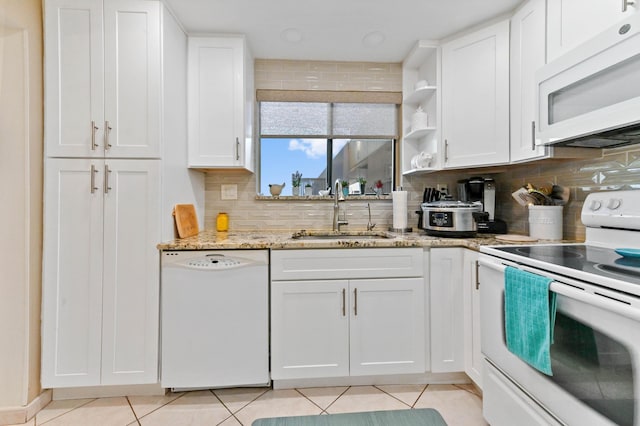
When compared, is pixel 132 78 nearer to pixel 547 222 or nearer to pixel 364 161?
pixel 364 161

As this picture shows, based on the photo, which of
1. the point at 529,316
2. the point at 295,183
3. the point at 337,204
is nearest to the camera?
the point at 529,316

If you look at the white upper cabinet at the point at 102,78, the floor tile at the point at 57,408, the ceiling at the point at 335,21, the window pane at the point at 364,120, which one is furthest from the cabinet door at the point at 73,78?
the window pane at the point at 364,120

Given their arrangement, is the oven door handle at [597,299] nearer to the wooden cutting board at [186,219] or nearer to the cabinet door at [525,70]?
the cabinet door at [525,70]

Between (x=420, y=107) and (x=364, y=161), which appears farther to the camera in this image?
(x=364, y=161)

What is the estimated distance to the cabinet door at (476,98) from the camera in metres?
1.85

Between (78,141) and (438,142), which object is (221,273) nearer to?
(78,141)

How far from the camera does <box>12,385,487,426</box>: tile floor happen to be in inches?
60.9

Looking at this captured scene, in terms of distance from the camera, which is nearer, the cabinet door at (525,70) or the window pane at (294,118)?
the cabinet door at (525,70)

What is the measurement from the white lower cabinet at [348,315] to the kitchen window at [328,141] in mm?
932

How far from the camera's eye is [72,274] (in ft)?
5.32

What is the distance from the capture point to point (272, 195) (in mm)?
2438

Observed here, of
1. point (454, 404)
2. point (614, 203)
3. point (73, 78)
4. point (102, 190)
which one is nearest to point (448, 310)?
point (454, 404)

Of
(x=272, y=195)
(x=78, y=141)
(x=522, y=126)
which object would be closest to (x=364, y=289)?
(x=272, y=195)

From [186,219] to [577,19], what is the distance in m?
2.41
